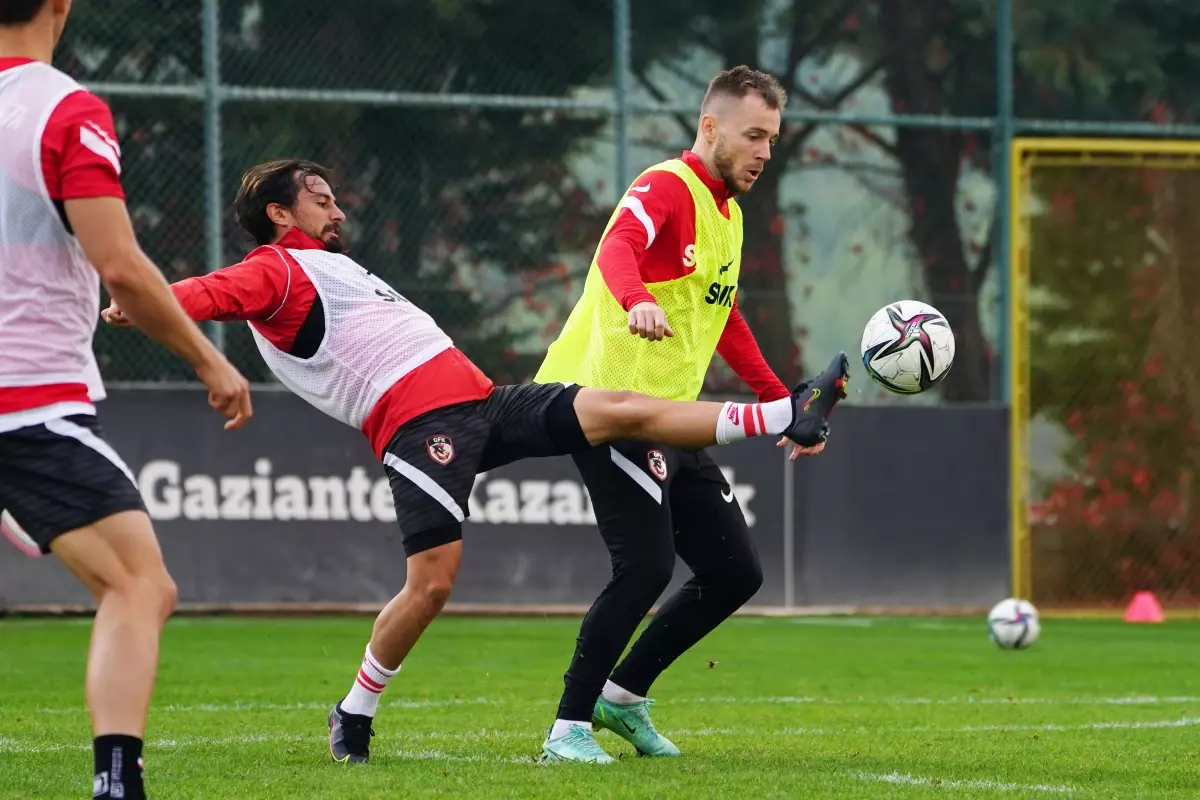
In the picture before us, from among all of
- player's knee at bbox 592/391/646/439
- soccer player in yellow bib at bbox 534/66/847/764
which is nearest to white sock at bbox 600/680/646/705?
soccer player in yellow bib at bbox 534/66/847/764

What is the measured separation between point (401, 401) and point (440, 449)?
0.24 metres

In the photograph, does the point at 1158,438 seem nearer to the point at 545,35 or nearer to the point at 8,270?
the point at 545,35

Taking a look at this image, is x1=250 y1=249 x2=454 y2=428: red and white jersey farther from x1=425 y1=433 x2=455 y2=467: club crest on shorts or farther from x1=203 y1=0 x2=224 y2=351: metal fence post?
x1=203 y1=0 x2=224 y2=351: metal fence post

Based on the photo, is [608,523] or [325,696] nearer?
Result: [608,523]

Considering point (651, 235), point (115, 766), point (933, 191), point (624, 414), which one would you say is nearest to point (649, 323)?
point (624, 414)

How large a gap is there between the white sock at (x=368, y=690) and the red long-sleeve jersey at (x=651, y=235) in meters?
1.35

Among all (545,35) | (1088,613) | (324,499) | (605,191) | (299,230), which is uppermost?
(545,35)

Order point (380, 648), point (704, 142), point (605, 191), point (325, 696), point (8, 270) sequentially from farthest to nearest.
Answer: point (605, 191) < point (325, 696) < point (704, 142) < point (380, 648) < point (8, 270)

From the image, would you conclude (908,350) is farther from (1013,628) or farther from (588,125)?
(588,125)

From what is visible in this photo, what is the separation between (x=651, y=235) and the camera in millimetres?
6277

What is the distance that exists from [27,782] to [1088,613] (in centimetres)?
1175

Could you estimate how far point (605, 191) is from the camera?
15.2m

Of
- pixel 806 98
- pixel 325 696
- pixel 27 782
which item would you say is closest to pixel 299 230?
pixel 27 782

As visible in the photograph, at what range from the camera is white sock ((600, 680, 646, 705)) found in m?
6.44
